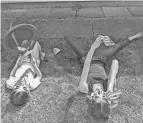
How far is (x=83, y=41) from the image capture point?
639cm

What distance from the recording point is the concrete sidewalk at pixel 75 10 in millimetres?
8039

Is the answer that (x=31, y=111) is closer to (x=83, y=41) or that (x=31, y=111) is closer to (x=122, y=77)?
(x=122, y=77)

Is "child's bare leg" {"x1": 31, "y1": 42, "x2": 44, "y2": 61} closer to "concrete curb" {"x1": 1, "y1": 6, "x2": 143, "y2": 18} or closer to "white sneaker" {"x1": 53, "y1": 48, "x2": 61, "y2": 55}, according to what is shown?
"white sneaker" {"x1": 53, "y1": 48, "x2": 61, "y2": 55}

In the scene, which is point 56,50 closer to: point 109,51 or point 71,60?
point 71,60

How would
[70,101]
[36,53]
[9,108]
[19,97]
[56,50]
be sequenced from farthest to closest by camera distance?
[56,50], [36,53], [70,101], [9,108], [19,97]

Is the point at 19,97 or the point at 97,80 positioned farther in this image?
the point at 97,80

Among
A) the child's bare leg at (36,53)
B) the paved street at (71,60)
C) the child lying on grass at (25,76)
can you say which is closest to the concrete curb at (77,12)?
the paved street at (71,60)

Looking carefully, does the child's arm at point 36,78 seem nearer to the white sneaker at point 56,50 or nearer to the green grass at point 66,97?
the green grass at point 66,97

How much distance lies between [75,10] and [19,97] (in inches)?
218

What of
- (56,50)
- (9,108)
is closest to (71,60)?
(56,50)

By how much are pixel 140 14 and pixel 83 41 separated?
3278 millimetres

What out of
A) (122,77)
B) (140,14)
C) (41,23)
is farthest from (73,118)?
(140,14)

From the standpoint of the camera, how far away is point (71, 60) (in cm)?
571

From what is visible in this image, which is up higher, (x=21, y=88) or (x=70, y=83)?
(x=21, y=88)
